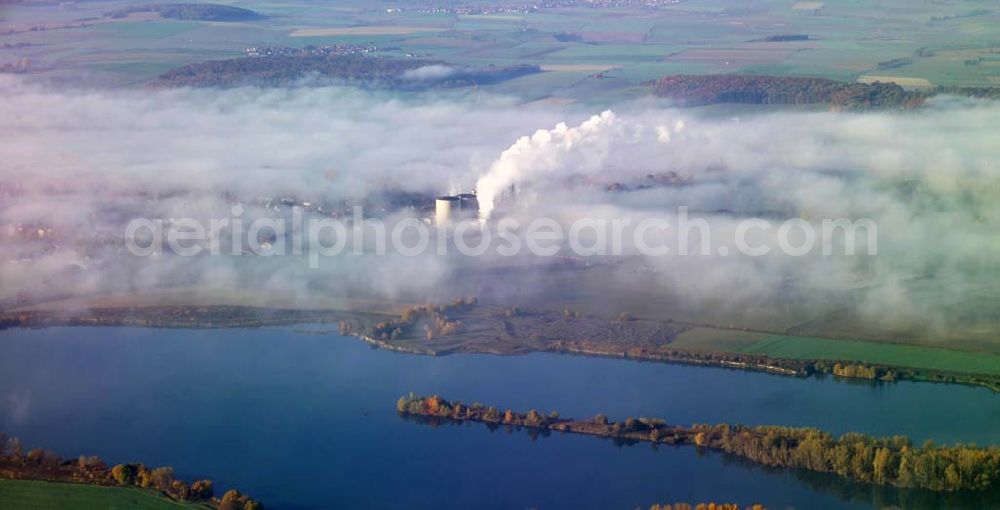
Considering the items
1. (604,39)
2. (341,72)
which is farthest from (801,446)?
(604,39)

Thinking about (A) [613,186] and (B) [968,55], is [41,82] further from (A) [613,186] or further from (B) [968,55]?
(B) [968,55]

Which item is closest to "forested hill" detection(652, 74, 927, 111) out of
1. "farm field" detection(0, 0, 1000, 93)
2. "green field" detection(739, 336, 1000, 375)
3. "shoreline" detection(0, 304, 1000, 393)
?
"farm field" detection(0, 0, 1000, 93)

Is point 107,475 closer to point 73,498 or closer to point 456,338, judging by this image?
point 73,498

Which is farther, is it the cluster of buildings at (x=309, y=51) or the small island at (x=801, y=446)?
the cluster of buildings at (x=309, y=51)

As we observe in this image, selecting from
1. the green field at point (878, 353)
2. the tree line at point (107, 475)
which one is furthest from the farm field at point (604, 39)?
the green field at point (878, 353)

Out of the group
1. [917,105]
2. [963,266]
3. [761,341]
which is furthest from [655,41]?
[761,341]

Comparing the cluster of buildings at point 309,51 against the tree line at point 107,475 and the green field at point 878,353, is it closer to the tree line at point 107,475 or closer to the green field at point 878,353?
the green field at point 878,353
